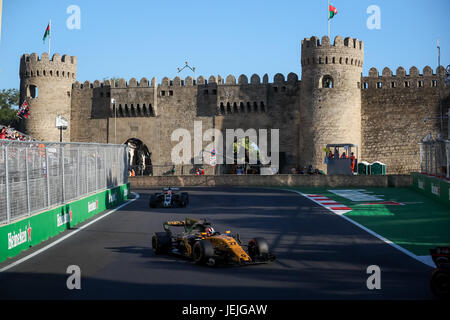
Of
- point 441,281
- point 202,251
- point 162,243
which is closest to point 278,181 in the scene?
point 162,243

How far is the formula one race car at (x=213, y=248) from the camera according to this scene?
9.17 m

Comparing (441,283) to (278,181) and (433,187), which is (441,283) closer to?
(433,187)

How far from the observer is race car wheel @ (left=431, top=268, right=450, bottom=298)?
6879 millimetres

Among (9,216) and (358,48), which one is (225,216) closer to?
(9,216)

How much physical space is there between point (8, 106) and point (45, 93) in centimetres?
3254

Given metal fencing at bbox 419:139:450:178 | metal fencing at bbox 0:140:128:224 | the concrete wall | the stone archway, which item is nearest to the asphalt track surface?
metal fencing at bbox 0:140:128:224

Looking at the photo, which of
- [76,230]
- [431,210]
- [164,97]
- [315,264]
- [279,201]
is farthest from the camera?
[164,97]

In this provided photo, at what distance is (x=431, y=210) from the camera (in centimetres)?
1920

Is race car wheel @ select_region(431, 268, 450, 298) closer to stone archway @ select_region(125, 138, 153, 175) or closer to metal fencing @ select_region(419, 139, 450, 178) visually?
metal fencing @ select_region(419, 139, 450, 178)

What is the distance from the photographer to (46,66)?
4925cm

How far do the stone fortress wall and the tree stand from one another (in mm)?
25815

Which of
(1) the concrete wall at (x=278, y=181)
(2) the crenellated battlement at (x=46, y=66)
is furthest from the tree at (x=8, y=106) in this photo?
(1) the concrete wall at (x=278, y=181)
